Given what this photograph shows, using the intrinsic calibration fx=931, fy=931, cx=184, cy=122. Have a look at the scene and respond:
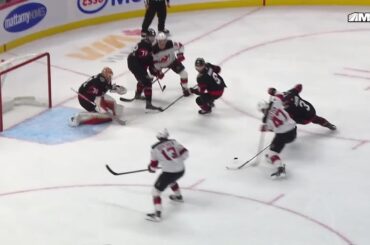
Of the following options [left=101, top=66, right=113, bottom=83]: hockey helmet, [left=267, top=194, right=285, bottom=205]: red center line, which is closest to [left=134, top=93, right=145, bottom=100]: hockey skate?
[left=101, top=66, right=113, bottom=83]: hockey helmet

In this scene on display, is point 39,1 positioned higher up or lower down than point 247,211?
higher up

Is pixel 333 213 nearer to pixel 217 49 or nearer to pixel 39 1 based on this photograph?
pixel 217 49

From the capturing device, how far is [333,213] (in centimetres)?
857

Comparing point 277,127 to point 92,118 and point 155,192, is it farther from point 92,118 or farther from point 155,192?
point 92,118

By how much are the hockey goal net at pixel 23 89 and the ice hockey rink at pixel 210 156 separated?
0.52ft

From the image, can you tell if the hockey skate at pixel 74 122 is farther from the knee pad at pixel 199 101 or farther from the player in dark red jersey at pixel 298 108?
the player in dark red jersey at pixel 298 108

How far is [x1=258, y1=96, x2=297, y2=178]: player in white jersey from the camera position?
366 inches

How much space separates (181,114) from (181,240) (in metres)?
3.30

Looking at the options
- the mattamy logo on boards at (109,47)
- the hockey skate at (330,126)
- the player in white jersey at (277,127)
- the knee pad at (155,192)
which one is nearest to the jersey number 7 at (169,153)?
A: the knee pad at (155,192)

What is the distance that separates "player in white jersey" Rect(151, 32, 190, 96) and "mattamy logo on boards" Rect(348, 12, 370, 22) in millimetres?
4415

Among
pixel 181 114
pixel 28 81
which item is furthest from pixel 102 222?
pixel 28 81

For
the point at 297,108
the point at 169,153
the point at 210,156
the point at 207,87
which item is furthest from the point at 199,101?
the point at 169,153

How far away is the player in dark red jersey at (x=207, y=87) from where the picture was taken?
10.9 metres

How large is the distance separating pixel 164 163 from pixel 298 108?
234cm
